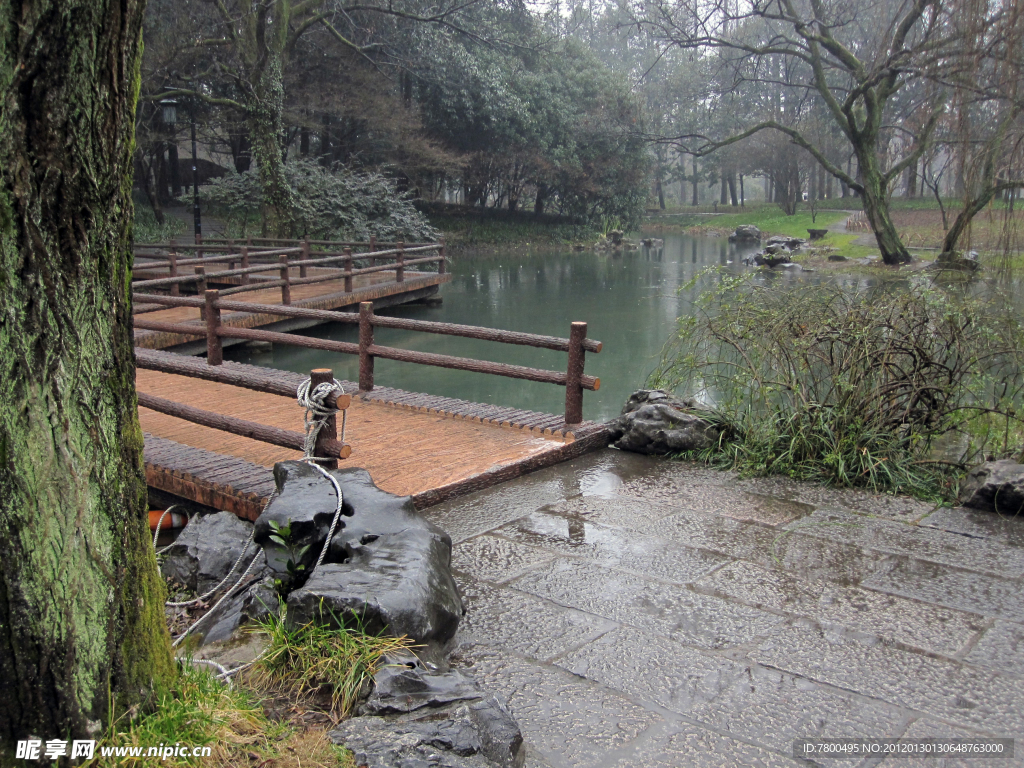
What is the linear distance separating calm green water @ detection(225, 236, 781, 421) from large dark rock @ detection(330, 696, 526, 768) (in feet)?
15.9

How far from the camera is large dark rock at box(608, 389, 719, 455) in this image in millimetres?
5973

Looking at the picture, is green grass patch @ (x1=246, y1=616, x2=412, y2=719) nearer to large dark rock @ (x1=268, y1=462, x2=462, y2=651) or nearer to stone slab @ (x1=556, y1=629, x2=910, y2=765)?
large dark rock @ (x1=268, y1=462, x2=462, y2=651)

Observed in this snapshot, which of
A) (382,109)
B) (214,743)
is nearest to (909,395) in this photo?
(214,743)

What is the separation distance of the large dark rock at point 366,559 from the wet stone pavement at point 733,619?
27 cm

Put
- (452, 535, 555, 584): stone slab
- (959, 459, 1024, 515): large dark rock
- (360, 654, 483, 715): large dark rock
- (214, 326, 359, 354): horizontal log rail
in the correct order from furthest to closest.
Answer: (214, 326, 359, 354): horizontal log rail < (959, 459, 1024, 515): large dark rock < (452, 535, 555, 584): stone slab < (360, 654, 483, 715): large dark rock

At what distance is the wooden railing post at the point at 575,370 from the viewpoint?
596 cm

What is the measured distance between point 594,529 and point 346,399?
4.72ft

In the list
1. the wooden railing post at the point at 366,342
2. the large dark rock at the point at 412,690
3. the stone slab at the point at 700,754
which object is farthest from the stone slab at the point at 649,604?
the wooden railing post at the point at 366,342

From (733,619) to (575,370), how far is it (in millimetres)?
2749

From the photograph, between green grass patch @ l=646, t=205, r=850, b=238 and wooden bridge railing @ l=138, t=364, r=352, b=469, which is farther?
green grass patch @ l=646, t=205, r=850, b=238

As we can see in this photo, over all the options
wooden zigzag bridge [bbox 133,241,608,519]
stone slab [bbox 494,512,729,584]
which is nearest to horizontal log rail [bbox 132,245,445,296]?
wooden zigzag bridge [bbox 133,241,608,519]

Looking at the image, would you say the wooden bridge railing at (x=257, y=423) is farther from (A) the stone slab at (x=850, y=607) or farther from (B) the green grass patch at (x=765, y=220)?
(B) the green grass patch at (x=765, y=220)

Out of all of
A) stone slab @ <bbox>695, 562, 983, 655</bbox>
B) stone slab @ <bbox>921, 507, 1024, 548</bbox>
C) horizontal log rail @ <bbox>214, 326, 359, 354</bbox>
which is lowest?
stone slab @ <bbox>695, 562, 983, 655</bbox>

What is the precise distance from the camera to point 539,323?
17344 millimetres
